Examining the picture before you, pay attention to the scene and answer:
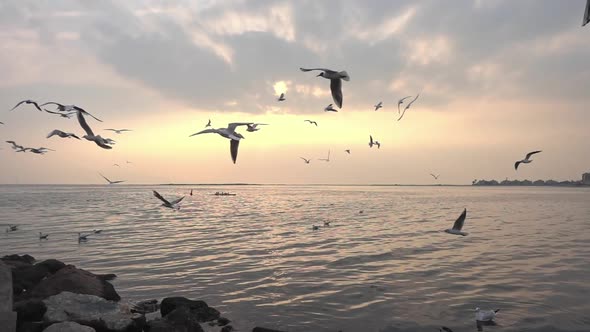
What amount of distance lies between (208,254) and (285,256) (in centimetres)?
311

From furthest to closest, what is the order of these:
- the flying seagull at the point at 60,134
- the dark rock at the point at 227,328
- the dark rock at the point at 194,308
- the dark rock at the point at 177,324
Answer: the flying seagull at the point at 60,134
the dark rock at the point at 194,308
the dark rock at the point at 227,328
the dark rock at the point at 177,324

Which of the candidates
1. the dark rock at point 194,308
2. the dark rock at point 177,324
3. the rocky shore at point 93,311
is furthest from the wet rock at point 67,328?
the dark rock at point 194,308

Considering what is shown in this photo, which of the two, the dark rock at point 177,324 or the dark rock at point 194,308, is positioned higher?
the dark rock at point 177,324

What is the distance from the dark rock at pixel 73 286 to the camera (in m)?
10.0

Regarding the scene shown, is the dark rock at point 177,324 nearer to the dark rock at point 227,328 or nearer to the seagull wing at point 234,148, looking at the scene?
the dark rock at point 227,328

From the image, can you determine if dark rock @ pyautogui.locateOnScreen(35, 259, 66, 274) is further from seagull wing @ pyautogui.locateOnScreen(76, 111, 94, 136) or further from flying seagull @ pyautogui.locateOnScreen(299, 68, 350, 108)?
flying seagull @ pyautogui.locateOnScreen(299, 68, 350, 108)

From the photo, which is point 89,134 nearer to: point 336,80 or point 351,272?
point 336,80

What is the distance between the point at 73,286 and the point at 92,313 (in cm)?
200

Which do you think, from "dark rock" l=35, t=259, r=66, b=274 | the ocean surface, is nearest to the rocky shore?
the ocean surface

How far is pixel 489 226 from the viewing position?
27484 mm

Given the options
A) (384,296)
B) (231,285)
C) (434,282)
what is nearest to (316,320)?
(384,296)

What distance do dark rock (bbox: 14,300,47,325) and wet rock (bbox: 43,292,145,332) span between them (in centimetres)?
11

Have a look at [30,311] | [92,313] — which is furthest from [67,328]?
[30,311]

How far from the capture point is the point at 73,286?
1005 cm
